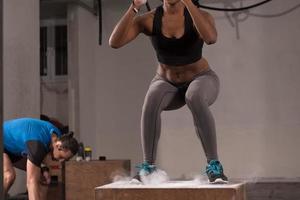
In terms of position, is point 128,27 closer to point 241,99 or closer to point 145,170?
point 145,170

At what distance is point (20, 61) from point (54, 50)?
204 centimetres

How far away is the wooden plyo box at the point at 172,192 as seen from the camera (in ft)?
5.84

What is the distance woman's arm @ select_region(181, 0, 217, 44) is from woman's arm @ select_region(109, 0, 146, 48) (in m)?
0.20

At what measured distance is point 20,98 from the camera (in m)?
4.68

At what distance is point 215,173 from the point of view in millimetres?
1923

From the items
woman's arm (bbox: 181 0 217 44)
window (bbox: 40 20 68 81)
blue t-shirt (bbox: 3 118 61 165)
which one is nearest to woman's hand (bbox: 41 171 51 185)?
blue t-shirt (bbox: 3 118 61 165)

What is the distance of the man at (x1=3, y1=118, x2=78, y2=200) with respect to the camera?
109 inches

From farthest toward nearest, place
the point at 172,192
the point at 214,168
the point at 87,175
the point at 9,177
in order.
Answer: the point at 87,175
the point at 9,177
the point at 214,168
the point at 172,192

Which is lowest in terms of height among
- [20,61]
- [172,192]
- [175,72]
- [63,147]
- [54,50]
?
[172,192]

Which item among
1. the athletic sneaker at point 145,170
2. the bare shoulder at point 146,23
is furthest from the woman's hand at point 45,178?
the bare shoulder at point 146,23

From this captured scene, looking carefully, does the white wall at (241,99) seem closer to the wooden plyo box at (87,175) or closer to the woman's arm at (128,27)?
the wooden plyo box at (87,175)

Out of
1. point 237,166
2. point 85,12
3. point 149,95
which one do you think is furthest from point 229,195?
point 85,12

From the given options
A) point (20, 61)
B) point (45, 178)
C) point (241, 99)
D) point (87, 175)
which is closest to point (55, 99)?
point (20, 61)

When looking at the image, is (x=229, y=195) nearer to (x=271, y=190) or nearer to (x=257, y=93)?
(x=271, y=190)
